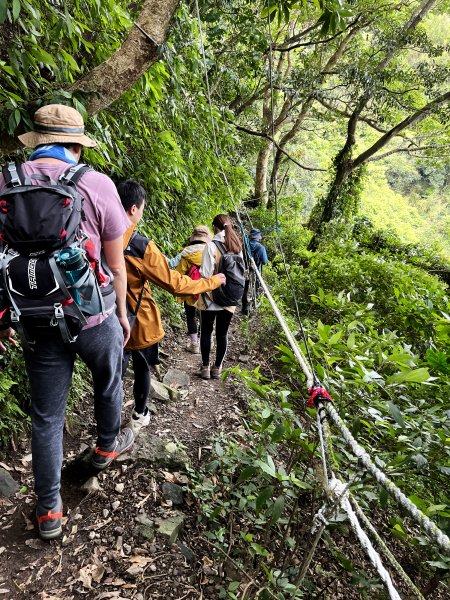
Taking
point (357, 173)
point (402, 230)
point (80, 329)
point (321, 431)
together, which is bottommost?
point (402, 230)

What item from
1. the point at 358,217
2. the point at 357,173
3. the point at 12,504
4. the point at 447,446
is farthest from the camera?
the point at 358,217

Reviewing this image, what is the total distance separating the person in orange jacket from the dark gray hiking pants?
2.06 feet

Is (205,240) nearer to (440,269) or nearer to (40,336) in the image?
(40,336)

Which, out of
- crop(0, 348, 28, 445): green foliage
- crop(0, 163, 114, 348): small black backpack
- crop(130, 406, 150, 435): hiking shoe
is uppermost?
crop(0, 163, 114, 348): small black backpack

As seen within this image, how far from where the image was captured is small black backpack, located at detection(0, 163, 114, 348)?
159 centimetres

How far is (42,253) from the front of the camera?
5.39ft

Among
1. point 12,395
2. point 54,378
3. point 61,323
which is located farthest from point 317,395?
point 12,395

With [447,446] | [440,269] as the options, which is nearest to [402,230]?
[440,269]

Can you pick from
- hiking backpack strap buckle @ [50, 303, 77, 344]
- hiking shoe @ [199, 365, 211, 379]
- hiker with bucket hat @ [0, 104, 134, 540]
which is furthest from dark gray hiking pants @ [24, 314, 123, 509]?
hiking shoe @ [199, 365, 211, 379]

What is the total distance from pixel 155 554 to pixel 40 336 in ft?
4.80

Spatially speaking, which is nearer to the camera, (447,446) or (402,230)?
(447,446)

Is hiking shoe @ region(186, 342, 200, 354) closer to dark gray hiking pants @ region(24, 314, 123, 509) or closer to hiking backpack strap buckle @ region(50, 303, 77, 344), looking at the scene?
dark gray hiking pants @ region(24, 314, 123, 509)

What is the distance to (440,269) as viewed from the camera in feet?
38.9

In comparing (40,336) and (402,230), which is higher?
(40,336)
